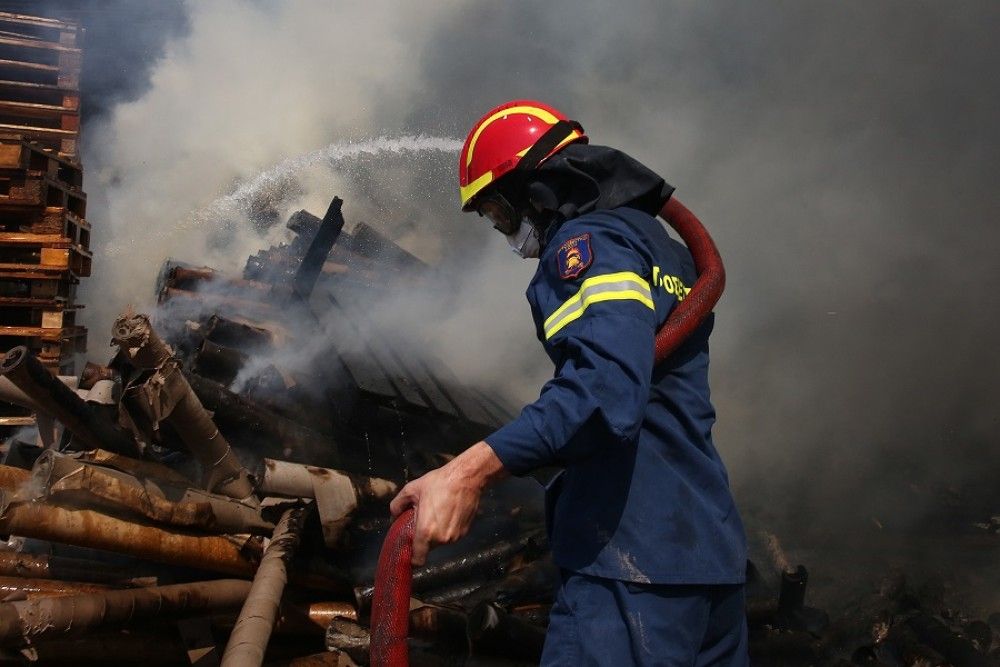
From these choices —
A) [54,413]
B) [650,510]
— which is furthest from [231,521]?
[650,510]

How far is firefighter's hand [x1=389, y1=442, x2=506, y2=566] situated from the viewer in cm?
143

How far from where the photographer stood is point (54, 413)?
10.2 feet

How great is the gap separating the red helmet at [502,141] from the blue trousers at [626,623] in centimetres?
109

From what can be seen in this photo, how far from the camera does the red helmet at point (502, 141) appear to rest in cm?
206

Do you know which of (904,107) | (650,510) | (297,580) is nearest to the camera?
(650,510)

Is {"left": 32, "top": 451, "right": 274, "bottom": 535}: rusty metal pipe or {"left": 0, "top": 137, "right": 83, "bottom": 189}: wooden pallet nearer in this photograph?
{"left": 32, "top": 451, "right": 274, "bottom": 535}: rusty metal pipe

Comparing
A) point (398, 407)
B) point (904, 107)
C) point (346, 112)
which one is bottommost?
point (398, 407)

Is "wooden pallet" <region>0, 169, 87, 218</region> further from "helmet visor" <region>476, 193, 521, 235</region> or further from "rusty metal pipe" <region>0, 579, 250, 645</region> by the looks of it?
"helmet visor" <region>476, 193, 521, 235</region>

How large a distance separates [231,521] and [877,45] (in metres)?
7.74

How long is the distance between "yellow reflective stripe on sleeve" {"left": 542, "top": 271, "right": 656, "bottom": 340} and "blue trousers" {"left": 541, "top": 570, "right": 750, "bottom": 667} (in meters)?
0.60

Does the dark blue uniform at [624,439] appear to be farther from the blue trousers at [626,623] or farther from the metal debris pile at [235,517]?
the metal debris pile at [235,517]

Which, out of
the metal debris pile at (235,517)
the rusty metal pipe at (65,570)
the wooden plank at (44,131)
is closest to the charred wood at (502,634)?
the metal debris pile at (235,517)

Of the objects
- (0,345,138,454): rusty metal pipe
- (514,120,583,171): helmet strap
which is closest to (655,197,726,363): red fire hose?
(514,120,583,171): helmet strap

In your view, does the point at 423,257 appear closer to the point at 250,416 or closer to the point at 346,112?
the point at 346,112
